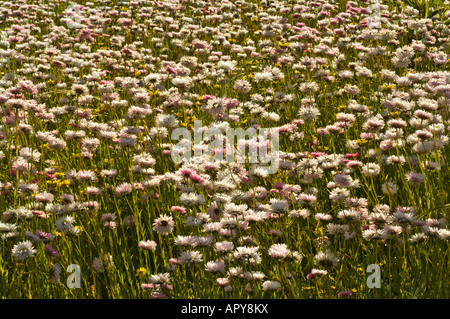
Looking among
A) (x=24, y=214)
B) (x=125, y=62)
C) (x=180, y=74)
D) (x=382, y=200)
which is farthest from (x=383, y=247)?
(x=125, y=62)

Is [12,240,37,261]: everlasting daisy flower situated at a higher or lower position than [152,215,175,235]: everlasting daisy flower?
lower

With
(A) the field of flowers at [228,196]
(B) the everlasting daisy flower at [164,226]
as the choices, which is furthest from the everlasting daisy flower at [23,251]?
(B) the everlasting daisy flower at [164,226]

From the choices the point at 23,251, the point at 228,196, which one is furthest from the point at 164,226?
the point at 23,251

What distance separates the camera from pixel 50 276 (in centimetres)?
275

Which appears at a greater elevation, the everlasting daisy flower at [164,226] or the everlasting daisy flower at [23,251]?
the everlasting daisy flower at [164,226]

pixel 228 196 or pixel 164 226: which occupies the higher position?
pixel 228 196

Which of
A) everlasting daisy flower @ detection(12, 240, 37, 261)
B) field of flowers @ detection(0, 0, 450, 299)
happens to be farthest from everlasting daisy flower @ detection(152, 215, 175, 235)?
everlasting daisy flower @ detection(12, 240, 37, 261)

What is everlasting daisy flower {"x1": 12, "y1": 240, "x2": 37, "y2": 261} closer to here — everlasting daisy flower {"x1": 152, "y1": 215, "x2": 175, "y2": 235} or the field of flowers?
the field of flowers

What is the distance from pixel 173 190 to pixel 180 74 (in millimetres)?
2102

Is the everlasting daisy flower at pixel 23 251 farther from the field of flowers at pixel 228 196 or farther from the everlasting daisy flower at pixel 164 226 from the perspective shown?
the everlasting daisy flower at pixel 164 226

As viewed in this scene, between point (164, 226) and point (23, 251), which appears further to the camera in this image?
point (164, 226)

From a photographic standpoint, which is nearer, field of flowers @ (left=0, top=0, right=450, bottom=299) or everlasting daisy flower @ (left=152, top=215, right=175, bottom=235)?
field of flowers @ (left=0, top=0, right=450, bottom=299)

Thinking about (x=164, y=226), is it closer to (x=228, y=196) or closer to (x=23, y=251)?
(x=228, y=196)

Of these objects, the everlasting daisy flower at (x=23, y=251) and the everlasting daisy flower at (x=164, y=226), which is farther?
the everlasting daisy flower at (x=164, y=226)
